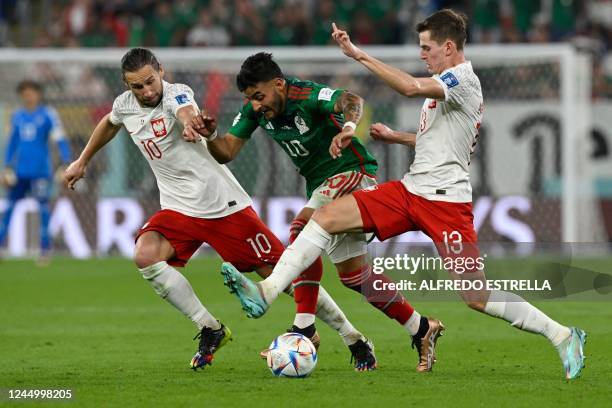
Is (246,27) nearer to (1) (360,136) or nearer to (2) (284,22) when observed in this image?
(2) (284,22)

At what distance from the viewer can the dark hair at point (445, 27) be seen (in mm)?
7414

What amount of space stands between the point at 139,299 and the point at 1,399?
646cm

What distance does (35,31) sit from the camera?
72.6 feet

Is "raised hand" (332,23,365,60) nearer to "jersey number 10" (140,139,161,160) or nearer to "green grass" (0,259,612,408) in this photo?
"jersey number 10" (140,139,161,160)

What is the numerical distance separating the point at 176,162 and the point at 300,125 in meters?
0.96

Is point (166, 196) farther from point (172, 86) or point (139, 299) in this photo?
point (139, 299)

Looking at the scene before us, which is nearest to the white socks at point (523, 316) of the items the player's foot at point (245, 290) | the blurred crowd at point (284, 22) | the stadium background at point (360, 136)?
the player's foot at point (245, 290)

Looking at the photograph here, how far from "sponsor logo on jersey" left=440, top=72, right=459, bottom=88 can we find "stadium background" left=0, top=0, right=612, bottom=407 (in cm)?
148

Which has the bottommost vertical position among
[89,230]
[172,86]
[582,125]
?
[89,230]

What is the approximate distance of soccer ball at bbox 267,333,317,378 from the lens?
7.45m

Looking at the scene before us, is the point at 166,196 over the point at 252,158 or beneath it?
over

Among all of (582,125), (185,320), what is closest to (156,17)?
(582,125)

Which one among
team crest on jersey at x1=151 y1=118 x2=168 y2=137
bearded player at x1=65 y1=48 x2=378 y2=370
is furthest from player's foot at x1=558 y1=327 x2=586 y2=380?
team crest on jersey at x1=151 y1=118 x2=168 y2=137

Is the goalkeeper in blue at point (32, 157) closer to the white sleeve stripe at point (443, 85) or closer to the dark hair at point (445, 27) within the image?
the dark hair at point (445, 27)
